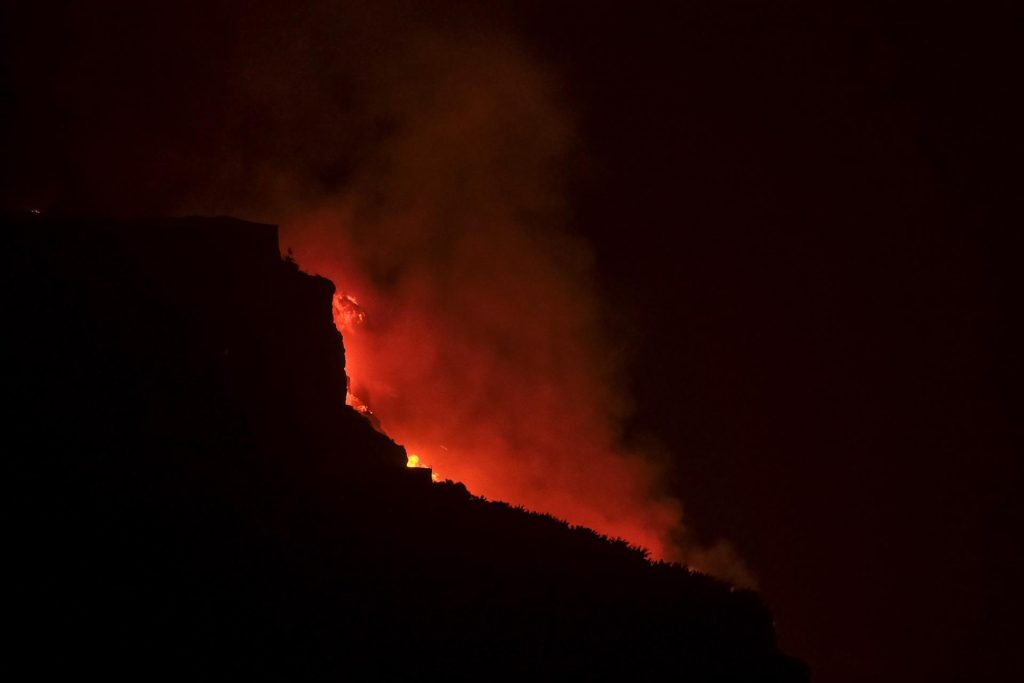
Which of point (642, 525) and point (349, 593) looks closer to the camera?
point (349, 593)

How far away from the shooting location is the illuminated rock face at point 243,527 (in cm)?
956

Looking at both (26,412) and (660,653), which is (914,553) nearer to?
(660,653)

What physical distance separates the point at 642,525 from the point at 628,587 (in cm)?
4615

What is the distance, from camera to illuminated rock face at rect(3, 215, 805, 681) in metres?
9.56

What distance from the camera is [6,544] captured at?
961cm

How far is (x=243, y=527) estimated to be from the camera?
38.6ft

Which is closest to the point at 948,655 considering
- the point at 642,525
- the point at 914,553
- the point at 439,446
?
the point at 914,553

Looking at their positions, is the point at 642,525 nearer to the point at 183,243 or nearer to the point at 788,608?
the point at 788,608

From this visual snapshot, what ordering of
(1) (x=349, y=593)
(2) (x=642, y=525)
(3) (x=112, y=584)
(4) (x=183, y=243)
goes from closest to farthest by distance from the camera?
1. (3) (x=112, y=584)
2. (1) (x=349, y=593)
3. (4) (x=183, y=243)
4. (2) (x=642, y=525)

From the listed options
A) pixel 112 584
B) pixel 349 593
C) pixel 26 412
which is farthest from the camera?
pixel 26 412

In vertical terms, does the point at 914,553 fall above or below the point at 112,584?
above

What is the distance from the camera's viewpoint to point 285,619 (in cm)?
1009

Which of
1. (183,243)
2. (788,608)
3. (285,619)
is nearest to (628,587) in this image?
(285,619)

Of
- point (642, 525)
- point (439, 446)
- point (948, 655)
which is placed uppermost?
point (948, 655)
